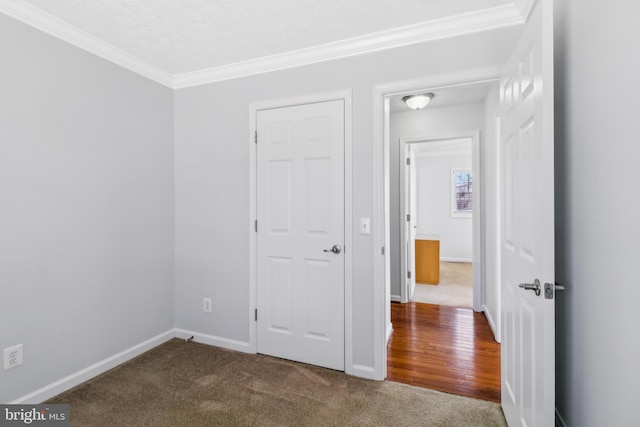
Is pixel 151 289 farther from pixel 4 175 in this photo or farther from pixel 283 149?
pixel 283 149

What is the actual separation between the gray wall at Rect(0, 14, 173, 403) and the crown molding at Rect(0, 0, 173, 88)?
47mm

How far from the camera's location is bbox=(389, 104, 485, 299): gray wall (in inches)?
150

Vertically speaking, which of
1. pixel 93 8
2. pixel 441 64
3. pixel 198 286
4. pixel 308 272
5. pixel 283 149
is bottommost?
pixel 198 286

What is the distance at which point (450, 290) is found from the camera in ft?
15.3

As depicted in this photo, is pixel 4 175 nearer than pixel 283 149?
Yes

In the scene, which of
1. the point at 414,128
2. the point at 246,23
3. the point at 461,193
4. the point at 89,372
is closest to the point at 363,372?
the point at 89,372

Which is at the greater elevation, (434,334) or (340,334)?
(340,334)

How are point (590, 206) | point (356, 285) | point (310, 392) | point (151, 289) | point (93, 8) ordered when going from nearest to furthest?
point (590, 206), point (93, 8), point (310, 392), point (356, 285), point (151, 289)

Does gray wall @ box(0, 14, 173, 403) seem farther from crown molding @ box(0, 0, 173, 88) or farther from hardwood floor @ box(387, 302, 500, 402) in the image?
hardwood floor @ box(387, 302, 500, 402)

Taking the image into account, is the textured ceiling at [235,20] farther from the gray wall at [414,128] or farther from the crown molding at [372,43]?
the gray wall at [414,128]

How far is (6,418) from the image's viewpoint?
1.79m

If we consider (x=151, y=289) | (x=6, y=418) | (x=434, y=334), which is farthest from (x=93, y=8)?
(x=434, y=334)

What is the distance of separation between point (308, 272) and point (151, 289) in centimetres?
143

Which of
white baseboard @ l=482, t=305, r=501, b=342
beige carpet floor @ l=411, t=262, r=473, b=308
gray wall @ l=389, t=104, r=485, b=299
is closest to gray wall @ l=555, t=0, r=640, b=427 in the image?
white baseboard @ l=482, t=305, r=501, b=342
